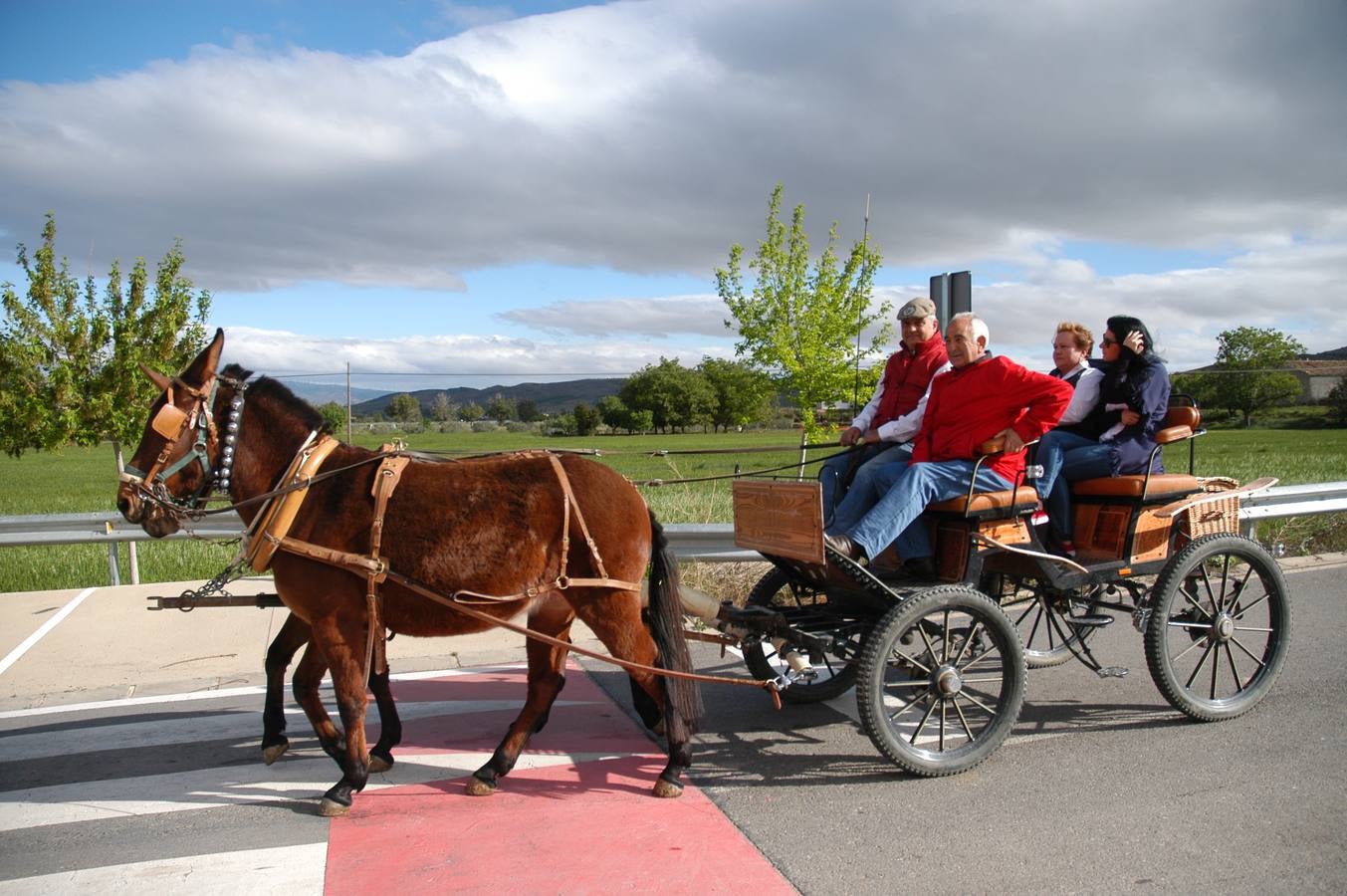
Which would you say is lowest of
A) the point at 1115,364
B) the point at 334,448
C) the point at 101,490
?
the point at 101,490

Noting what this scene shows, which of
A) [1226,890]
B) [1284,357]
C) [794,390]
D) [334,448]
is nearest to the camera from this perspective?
[1226,890]

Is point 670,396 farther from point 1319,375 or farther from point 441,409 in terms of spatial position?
point 1319,375

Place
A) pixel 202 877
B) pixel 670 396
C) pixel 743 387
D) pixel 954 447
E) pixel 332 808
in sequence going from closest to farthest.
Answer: pixel 202 877 → pixel 332 808 → pixel 954 447 → pixel 743 387 → pixel 670 396

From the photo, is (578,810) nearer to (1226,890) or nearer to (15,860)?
(15,860)

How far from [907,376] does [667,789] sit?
2.95 m

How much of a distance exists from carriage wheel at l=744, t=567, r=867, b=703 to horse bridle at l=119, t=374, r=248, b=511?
2732mm

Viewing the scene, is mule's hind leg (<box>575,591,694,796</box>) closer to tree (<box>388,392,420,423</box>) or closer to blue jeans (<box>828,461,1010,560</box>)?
blue jeans (<box>828,461,1010,560</box>)

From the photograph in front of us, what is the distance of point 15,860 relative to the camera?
365 cm

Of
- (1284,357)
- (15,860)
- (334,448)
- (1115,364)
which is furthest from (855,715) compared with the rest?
(1284,357)

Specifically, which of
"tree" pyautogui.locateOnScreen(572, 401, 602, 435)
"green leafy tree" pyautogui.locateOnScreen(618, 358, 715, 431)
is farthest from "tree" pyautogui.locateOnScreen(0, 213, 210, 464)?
"green leafy tree" pyautogui.locateOnScreen(618, 358, 715, 431)

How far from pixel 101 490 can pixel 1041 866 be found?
31486mm

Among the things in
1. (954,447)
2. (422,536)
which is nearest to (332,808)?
(422,536)

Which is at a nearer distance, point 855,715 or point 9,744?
point 9,744

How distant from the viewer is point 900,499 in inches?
182
